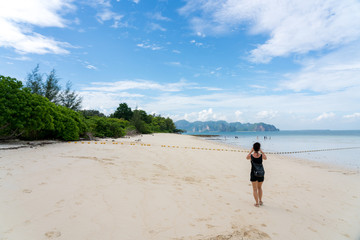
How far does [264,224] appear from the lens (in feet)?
13.6

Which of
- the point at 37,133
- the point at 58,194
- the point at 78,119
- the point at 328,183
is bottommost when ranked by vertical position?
the point at 328,183

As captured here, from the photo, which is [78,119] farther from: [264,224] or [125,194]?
[264,224]

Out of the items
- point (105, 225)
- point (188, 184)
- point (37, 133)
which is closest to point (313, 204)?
point (188, 184)

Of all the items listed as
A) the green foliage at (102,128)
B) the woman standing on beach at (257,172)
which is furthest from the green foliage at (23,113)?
the woman standing on beach at (257,172)

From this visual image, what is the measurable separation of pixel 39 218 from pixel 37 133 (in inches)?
554

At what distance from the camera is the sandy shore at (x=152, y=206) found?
137 inches

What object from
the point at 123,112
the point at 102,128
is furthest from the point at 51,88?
the point at 123,112

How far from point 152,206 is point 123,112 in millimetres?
56482

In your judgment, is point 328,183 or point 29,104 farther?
point 29,104

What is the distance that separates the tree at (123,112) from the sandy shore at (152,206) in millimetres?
51403

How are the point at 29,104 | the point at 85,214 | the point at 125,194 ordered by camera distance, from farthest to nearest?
the point at 29,104 < the point at 125,194 < the point at 85,214

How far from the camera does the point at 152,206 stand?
4.51 metres

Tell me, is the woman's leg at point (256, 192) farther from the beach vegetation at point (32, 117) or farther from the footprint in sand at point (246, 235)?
the beach vegetation at point (32, 117)

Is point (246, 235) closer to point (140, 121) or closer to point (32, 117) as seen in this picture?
point (32, 117)
